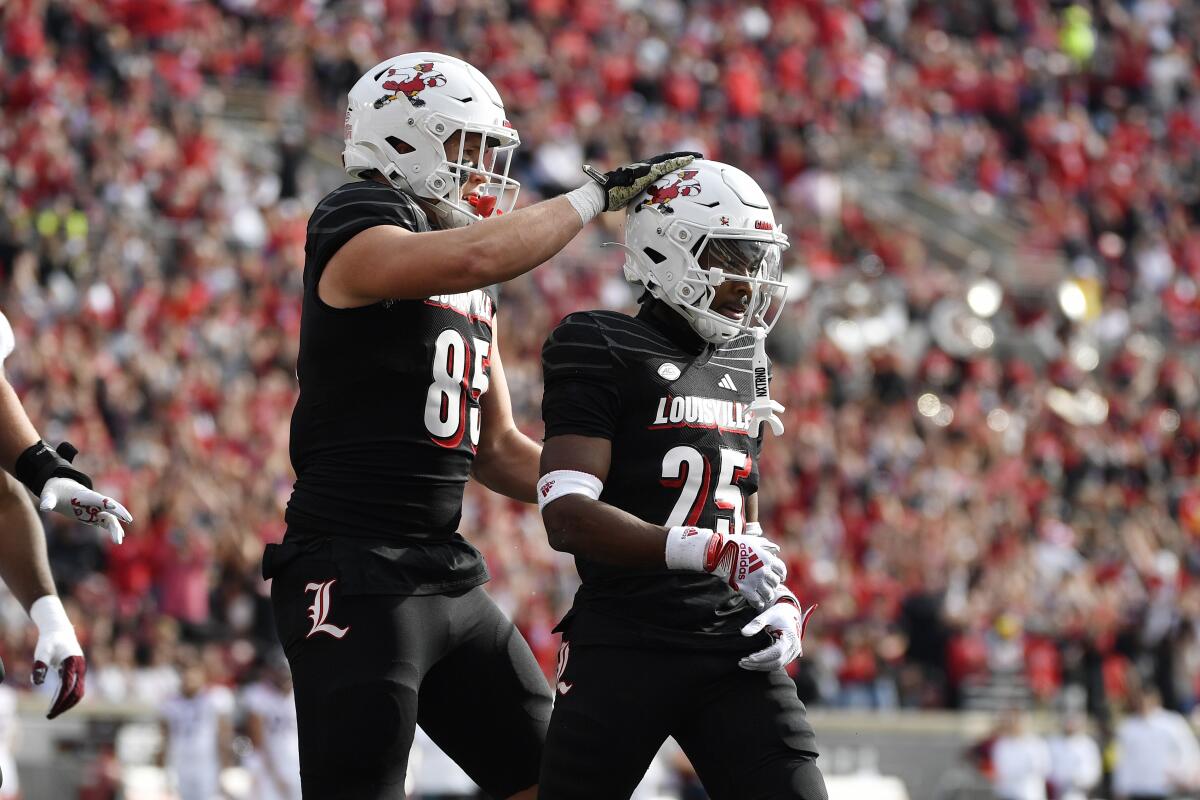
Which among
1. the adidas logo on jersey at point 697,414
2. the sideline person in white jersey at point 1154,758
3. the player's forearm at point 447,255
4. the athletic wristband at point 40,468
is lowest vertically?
the sideline person in white jersey at point 1154,758

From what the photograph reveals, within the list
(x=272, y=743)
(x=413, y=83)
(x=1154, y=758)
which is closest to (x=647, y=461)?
(x=413, y=83)

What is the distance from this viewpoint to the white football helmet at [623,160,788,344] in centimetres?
470

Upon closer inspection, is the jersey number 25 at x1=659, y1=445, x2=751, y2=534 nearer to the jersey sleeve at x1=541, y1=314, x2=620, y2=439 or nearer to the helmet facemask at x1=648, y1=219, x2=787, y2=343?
the jersey sleeve at x1=541, y1=314, x2=620, y2=439

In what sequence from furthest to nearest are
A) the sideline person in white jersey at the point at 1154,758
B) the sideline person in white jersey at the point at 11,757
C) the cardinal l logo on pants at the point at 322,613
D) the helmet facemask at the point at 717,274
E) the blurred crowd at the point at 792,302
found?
the sideline person in white jersey at the point at 1154,758, the blurred crowd at the point at 792,302, the sideline person in white jersey at the point at 11,757, the helmet facemask at the point at 717,274, the cardinal l logo on pants at the point at 322,613

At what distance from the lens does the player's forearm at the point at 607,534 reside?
437cm

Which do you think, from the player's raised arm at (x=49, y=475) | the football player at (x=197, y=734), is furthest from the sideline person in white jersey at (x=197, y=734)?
the player's raised arm at (x=49, y=475)

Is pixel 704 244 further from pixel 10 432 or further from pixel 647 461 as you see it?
pixel 10 432

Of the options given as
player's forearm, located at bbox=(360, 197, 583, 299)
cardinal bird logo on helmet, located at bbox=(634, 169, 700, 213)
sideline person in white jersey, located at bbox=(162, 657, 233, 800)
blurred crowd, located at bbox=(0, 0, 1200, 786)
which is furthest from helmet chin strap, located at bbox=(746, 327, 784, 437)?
sideline person in white jersey, located at bbox=(162, 657, 233, 800)

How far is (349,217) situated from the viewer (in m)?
4.38

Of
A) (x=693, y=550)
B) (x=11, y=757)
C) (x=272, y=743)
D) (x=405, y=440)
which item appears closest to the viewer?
(x=693, y=550)

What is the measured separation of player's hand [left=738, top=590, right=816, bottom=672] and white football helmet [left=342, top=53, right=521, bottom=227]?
1.16 m

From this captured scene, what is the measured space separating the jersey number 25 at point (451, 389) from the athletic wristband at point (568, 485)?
26 cm

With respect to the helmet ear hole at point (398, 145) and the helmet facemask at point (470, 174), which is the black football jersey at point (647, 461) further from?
the helmet ear hole at point (398, 145)

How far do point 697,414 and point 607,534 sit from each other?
0.41 m
